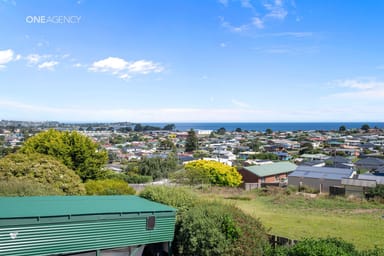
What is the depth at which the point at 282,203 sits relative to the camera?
23578 millimetres

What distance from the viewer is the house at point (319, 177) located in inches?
1280

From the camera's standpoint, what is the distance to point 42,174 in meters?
15.7

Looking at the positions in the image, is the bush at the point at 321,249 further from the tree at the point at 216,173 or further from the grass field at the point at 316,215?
the tree at the point at 216,173

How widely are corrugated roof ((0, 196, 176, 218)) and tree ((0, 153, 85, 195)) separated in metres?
4.94

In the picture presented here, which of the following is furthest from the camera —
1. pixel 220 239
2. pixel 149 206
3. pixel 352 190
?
pixel 352 190

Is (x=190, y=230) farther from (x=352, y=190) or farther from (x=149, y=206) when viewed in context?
(x=352, y=190)

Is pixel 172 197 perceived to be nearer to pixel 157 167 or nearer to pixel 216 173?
pixel 216 173

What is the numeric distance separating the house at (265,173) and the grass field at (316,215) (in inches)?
507

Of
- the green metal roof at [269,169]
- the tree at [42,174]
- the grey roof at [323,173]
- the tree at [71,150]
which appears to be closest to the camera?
the tree at [42,174]

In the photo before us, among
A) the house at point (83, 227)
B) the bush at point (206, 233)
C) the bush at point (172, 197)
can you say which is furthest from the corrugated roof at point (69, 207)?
the bush at point (172, 197)

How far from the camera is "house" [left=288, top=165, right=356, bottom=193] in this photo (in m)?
32.5

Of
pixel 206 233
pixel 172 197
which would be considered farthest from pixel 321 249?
pixel 172 197

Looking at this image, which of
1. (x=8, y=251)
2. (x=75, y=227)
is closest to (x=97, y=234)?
(x=75, y=227)

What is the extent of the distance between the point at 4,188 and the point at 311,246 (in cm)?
1081
